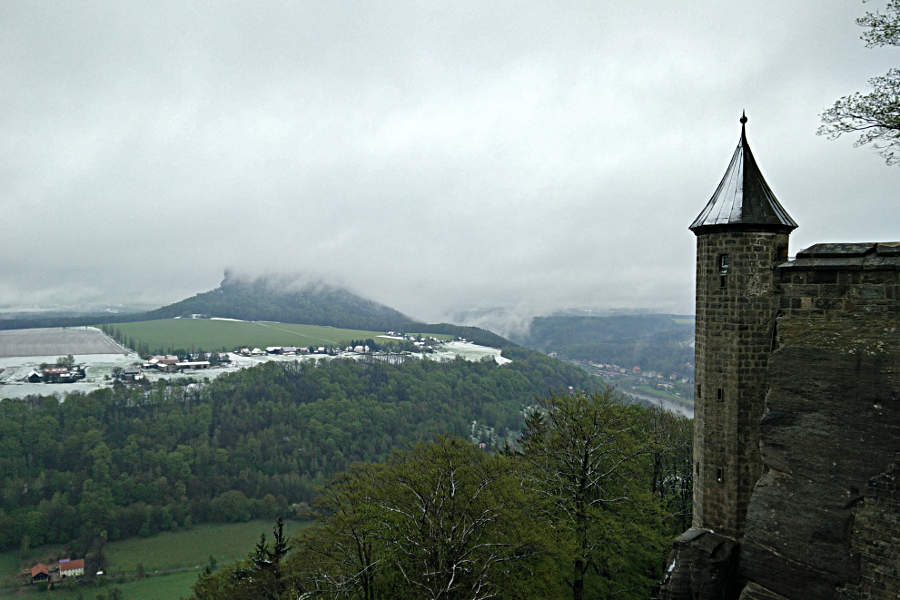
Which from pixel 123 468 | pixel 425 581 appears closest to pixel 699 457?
pixel 425 581

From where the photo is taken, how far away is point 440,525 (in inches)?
635

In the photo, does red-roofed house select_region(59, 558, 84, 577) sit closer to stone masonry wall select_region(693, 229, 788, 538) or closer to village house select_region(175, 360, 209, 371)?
village house select_region(175, 360, 209, 371)

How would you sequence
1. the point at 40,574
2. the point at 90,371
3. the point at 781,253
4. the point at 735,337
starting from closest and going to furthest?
the point at 735,337 → the point at 781,253 → the point at 40,574 → the point at 90,371

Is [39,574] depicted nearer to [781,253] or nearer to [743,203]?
[743,203]

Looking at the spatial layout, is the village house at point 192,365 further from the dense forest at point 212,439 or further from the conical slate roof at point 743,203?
the conical slate roof at point 743,203

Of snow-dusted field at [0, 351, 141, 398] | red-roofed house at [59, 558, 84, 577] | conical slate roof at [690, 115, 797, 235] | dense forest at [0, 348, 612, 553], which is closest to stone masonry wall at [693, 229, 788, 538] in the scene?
conical slate roof at [690, 115, 797, 235]

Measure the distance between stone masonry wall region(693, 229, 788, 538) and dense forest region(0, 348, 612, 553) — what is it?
5924cm

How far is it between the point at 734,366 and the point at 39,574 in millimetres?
91059

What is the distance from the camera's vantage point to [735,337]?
15180mm

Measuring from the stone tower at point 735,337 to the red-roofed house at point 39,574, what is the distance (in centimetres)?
8730

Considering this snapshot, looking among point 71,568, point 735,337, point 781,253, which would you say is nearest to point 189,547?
point 71,568

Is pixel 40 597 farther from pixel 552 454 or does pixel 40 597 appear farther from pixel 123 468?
pixel 552 454

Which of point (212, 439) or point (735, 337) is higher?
point (735, 337)

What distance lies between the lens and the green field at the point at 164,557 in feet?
220
